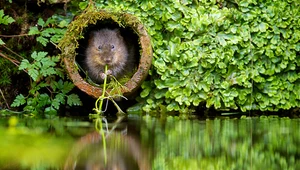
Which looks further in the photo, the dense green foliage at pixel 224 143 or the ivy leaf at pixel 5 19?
the ivy leaf at pixel 5 19

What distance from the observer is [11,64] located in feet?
22.2

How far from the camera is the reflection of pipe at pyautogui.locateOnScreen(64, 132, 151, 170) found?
3.30 meters

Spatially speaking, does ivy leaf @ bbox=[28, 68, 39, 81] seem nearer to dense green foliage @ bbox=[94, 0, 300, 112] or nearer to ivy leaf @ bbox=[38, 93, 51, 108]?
ivy leaf @ bbox=[38, 93, 51, 108]

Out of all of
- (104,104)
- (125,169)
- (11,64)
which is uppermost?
(11,64)

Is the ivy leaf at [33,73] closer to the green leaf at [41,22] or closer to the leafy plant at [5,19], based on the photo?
the leafy plant at [5,19]

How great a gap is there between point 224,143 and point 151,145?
50 cm

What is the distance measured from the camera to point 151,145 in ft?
13.4

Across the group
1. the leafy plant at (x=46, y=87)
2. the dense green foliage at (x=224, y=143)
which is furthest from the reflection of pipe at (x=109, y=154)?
the leafy plant at (x=46, y=87)

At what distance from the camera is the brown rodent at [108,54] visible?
662cm

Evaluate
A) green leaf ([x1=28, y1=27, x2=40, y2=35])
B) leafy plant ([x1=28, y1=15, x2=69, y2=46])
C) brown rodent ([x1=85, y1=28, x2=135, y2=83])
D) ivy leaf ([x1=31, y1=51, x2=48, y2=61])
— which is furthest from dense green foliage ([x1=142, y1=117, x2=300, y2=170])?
green leaf ([x1=28, y1=27, x2=40, y2=35])

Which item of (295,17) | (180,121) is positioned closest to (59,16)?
(180,121)

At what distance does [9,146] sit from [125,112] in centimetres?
289

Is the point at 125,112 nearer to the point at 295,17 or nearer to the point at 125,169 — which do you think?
the point at 295,17

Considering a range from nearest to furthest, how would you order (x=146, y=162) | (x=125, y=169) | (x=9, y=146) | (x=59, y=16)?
1. (x=125, y=169)
2. (x=146, y=162)
3. (x=9, y=146)
4. (x=59, y=16)
